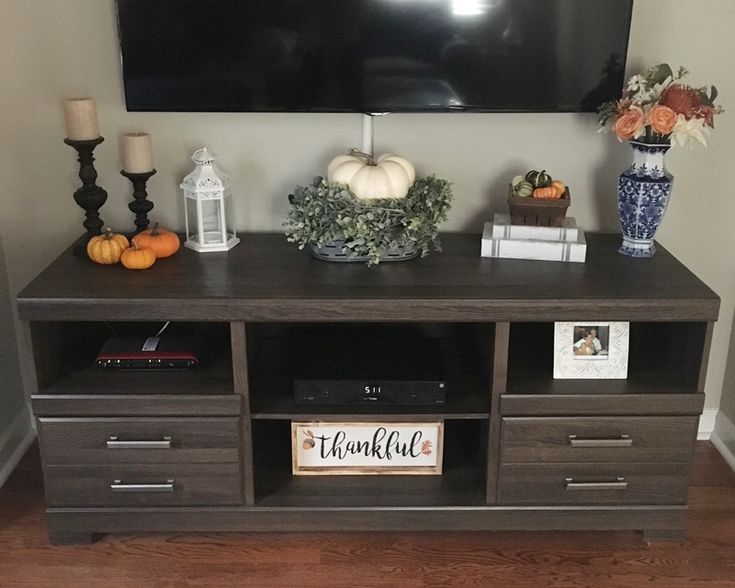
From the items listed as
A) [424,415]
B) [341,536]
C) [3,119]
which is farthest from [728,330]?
[3,119]

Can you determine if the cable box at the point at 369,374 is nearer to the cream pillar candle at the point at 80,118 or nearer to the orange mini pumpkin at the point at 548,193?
the orange mini pumpkin at the point at 548,193

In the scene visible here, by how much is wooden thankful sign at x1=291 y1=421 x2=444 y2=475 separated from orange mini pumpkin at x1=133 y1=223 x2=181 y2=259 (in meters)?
0.51

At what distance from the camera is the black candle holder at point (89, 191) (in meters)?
2.06

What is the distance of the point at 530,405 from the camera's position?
1934 mm

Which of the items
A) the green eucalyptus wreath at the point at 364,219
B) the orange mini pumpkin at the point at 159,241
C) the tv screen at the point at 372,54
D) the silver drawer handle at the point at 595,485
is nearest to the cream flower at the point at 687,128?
the tv screen at the point at 372,54

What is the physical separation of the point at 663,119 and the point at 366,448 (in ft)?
3.41

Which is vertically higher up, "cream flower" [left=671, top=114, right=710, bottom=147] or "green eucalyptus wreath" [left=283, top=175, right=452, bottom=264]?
"cream flower" [left=671, top=114, right=710, bottom=147]

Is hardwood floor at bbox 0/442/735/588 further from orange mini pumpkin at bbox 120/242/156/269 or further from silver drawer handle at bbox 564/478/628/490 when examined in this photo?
orange mini pumpkin at bbox 120/242/156/269

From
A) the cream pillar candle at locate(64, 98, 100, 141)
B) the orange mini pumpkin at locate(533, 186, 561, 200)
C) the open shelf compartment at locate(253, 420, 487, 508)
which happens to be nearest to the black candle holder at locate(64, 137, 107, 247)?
the cream pillar candle at locate(64, 98, 100, 141)

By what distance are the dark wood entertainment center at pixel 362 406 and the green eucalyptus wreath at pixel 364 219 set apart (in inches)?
2.5

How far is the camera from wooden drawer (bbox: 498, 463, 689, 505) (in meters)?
1.99

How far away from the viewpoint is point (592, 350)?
6.50 ft

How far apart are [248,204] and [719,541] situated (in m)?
1.48


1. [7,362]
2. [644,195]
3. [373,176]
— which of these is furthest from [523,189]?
[7,362]
